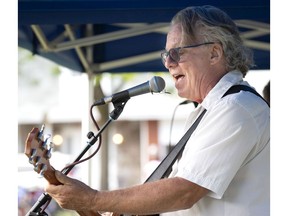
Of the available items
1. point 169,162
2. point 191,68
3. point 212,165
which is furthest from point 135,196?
point 191,68

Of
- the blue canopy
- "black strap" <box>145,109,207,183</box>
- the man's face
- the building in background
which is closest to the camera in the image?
the man's face

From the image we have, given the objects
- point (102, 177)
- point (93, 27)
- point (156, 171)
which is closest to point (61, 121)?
point (102, 177)

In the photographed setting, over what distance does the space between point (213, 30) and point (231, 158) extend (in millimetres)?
472

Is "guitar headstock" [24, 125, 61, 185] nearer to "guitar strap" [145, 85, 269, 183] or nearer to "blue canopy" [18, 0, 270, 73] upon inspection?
"guitar strap" [145, 85, 269, 183]

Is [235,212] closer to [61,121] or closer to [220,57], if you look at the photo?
[220,57]

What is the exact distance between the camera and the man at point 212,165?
7.14 feet

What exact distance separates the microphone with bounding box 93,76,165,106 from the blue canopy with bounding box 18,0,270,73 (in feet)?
3.33

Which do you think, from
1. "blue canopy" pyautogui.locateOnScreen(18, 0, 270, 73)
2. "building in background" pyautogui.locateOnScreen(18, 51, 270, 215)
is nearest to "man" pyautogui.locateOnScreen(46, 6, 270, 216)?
"blue canopy" pyautogui.locateOnScreen(18, 0, 270, 73)

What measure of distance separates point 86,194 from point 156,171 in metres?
0.42

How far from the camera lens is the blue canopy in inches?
134

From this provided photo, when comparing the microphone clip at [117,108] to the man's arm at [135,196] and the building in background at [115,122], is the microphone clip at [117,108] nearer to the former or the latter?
the man's arm at [135,196]

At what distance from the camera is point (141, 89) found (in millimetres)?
2420

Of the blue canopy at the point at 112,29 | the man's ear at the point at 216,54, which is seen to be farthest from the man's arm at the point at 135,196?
the blue canopy at the point at 112,29

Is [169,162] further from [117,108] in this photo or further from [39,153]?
[39,153]
